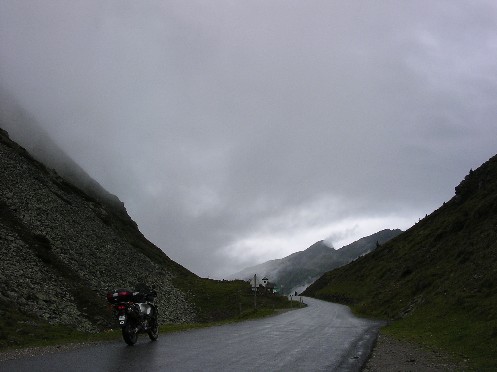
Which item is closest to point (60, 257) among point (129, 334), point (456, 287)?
point (129, 334)

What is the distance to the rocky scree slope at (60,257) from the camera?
29.5 meters

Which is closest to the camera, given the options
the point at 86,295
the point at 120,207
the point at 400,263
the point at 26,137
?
the point at 86,295

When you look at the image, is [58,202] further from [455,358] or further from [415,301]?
[455,358]

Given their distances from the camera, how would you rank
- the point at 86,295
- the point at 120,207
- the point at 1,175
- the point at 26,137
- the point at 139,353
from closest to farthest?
1. the point at 139,353
2. the point at 86,295
3. the point at 1,175
4. the point at 26,137
5. the point at 120,207

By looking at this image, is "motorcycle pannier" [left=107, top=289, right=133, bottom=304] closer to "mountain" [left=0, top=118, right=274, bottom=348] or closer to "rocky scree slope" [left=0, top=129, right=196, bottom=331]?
"mountain" [left=0, top=118, right=274, bottom=348]

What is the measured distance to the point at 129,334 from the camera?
16281 mm

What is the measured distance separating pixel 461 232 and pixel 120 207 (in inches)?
3115

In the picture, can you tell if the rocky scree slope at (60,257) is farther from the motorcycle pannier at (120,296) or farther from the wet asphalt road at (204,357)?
the wet asphalt road at (204,357)

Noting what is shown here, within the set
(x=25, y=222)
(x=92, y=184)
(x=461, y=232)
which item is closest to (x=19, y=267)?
(x=25, y=222)

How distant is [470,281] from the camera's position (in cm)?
3431

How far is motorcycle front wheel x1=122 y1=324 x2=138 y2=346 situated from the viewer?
637 inches

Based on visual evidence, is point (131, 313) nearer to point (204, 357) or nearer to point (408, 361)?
point (204, 357)

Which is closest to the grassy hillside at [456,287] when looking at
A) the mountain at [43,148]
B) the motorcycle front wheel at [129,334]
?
the motorcycle front wheel at [129,334]

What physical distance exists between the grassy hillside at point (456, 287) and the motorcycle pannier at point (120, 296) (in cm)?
1242
